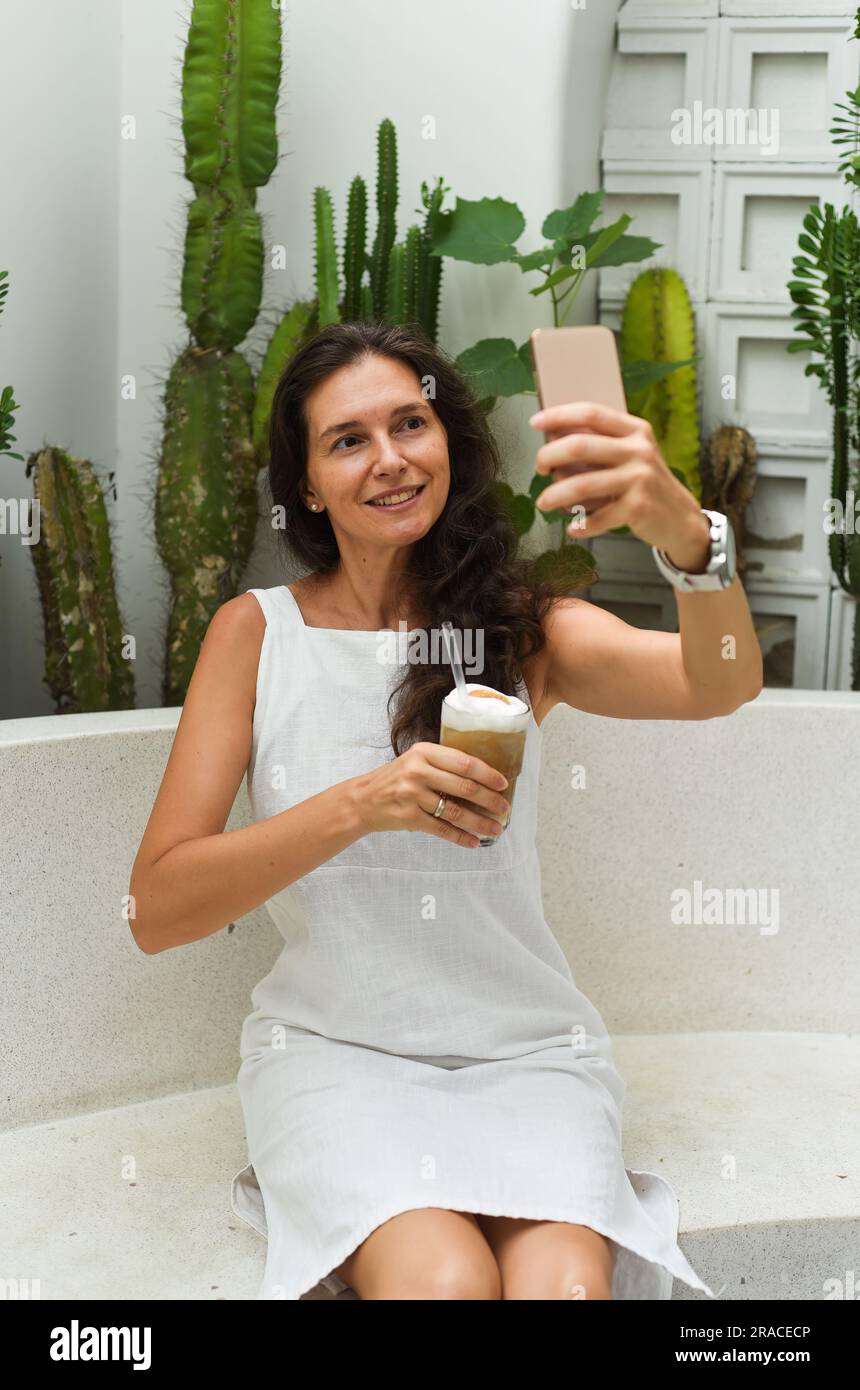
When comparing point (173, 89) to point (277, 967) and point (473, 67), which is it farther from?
point (277, 967)

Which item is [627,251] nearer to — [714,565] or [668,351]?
[668,351]

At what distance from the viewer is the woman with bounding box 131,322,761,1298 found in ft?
4.16

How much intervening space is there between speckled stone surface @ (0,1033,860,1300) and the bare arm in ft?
1.21

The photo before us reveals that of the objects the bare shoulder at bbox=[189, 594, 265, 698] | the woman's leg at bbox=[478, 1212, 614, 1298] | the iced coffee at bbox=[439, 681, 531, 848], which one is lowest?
the woman's leg at bbox=[478, 1212, 614, 1298]

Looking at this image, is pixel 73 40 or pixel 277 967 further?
pixel 73 40

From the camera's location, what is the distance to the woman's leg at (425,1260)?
1.18m

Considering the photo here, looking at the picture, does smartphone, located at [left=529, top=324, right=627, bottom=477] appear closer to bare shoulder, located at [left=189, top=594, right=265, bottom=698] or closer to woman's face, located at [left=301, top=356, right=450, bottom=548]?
woman's face, located at [left=301, top=356, right=450, bottom=548]

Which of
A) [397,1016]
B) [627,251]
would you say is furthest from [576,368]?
[627,251]

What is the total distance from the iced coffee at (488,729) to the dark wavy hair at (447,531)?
0.29 metres

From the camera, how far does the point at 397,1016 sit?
4.81 ft

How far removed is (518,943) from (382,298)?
1287 mm

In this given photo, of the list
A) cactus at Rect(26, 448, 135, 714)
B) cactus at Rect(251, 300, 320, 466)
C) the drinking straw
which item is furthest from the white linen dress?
cactus at Rect(251, 300, 320, 466)

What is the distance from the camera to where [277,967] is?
61.7 inches

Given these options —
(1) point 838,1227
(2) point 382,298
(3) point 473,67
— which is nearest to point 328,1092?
(1) point 838,1227
